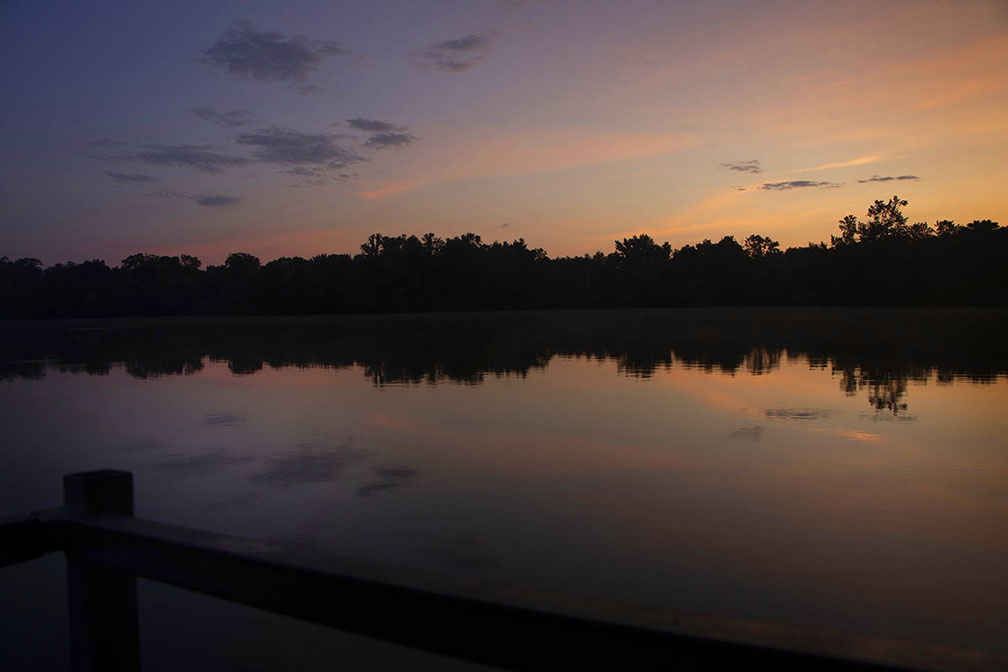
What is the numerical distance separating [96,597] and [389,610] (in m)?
1.54

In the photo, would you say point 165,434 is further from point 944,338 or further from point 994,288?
point 994,288

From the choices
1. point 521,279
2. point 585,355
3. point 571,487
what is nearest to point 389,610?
point 571,487

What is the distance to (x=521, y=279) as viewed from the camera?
10756 cm

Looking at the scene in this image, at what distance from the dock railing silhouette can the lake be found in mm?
1587

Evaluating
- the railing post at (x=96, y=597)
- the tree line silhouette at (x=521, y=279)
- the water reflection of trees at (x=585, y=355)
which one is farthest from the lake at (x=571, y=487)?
the tree line silhouette at (x=521, y=279)

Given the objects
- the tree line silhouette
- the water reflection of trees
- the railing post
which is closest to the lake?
the water reflection of trees

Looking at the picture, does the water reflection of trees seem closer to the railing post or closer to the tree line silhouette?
the railing post

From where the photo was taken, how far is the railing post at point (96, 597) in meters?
3.04

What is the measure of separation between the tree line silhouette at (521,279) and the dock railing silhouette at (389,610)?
94711 millimetres

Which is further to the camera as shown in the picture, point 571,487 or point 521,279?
point 521,279

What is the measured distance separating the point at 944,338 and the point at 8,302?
103 m

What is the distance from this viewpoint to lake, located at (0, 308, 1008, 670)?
197 inches

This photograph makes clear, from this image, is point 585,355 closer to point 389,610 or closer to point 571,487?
point 571,487

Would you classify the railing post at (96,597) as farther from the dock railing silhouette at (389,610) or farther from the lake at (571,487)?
the lake at (571,487)
